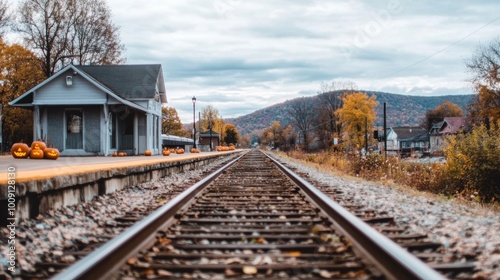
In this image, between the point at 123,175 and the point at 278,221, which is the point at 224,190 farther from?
the point at 278,221

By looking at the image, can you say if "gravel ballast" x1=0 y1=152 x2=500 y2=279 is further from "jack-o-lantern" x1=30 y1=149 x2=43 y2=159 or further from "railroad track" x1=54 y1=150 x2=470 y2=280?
"jack-o-lantern" x1=30 y1=149 x2=43 y2=159

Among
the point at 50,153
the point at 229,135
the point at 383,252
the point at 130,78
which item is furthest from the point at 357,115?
the point at 383,252

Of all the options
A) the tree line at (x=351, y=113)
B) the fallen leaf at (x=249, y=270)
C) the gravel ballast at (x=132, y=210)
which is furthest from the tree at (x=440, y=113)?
the fallen leaf at (x=249, y=270)

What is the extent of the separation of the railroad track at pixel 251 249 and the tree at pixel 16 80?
137 feet

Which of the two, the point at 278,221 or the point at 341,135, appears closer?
the point at 278,221

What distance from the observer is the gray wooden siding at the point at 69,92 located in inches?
987

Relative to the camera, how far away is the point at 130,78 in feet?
102

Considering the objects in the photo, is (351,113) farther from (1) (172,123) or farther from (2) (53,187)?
(2) (53,187)

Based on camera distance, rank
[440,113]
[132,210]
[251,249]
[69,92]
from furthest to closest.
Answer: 1. [440,113]
2. [69,92]
3. [132,210]
4. [251,249]

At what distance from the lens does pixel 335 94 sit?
97.8 metres

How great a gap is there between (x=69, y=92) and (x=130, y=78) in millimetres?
6275

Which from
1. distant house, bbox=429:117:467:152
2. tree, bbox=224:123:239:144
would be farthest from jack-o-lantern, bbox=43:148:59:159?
tree, bbox=224:123:239:144

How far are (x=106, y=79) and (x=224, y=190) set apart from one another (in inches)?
967

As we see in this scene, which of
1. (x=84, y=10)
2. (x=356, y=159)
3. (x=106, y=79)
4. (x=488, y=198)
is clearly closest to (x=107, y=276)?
(x=488, y=198)
